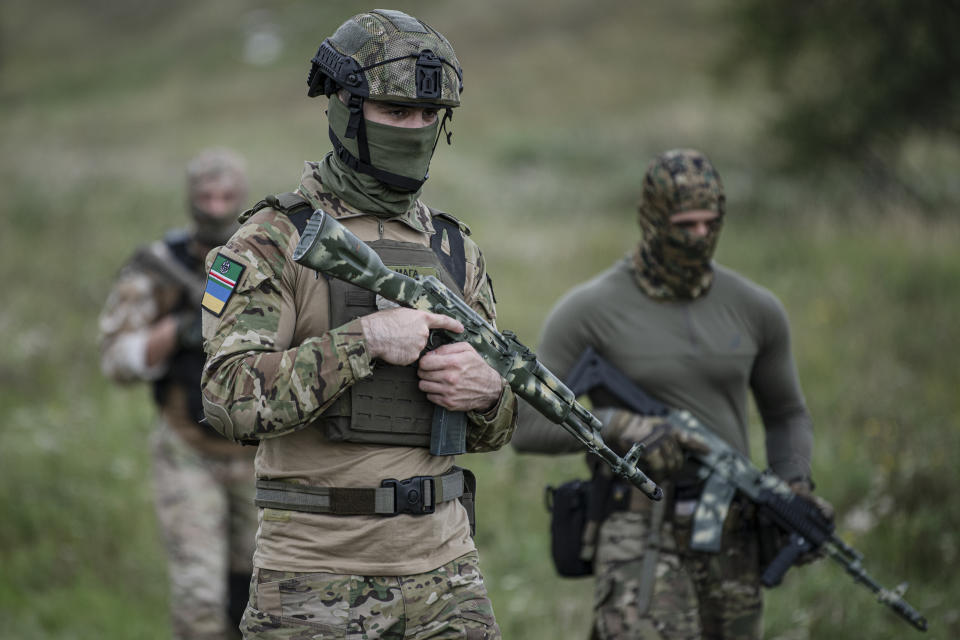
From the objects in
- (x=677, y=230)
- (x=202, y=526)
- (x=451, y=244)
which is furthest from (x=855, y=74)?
(x=451, y=244)

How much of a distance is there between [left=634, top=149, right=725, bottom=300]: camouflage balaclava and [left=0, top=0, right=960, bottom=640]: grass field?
2114 mm

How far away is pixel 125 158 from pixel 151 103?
18178 millimetres

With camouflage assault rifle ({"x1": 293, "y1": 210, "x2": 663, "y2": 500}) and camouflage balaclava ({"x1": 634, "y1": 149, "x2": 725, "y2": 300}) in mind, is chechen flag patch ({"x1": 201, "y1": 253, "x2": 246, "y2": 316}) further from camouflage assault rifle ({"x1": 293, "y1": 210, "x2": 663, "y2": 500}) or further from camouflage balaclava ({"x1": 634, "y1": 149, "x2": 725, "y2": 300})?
camouflage balaclava ({"x1": 634, "y1": 149, "x2": 725, "y2": 300})

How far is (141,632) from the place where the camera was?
6.13m

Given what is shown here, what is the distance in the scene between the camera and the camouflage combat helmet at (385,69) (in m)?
2.82

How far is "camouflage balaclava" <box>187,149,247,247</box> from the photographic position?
5.49m

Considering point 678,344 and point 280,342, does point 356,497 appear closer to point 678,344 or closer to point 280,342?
point 280,342

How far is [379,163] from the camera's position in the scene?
9.46ft

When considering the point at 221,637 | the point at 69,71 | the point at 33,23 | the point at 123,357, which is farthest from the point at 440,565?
the point at 33,23

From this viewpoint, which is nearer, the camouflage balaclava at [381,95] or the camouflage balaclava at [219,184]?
the camouflage balaclava at [381,95]

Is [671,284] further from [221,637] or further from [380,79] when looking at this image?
[221,637]

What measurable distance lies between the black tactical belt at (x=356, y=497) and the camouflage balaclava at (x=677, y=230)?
1.65 metres

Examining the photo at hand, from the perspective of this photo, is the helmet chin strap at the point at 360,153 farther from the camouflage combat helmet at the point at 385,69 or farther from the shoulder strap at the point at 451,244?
the shoulder strap at the point at 451,244

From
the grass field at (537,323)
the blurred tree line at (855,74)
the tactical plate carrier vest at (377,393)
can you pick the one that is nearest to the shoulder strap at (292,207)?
the tactical plate carrier vest at (377,393)
